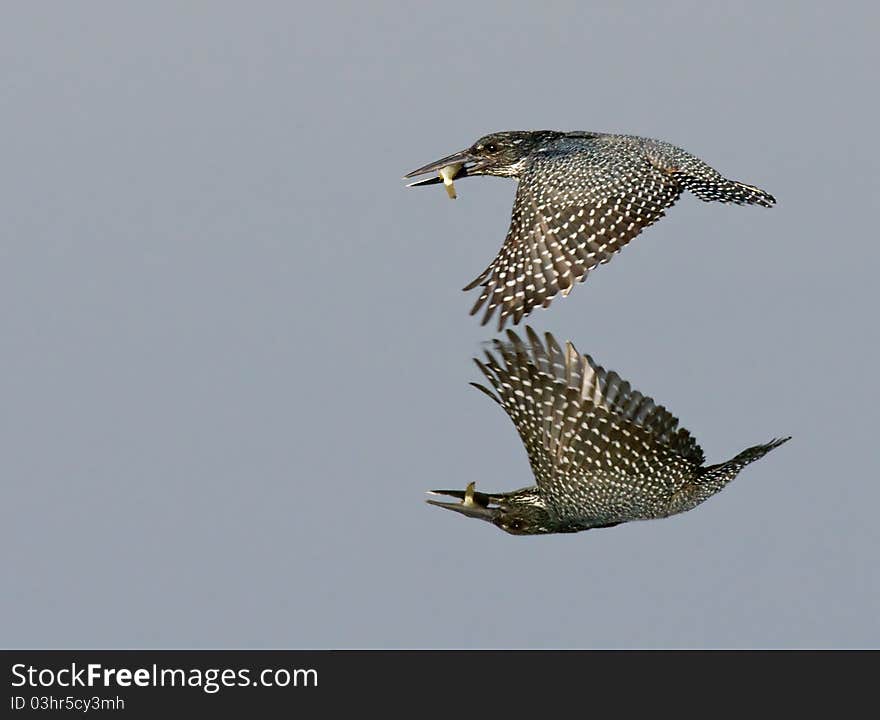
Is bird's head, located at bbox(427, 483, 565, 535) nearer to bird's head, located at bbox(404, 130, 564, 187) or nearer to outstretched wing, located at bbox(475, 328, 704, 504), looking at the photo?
outstretched wing, located at bbox(475, 328, 704, 504)

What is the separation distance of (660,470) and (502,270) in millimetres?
2606

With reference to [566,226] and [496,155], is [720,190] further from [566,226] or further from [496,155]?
A: [496,155]

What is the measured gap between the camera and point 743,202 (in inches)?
507

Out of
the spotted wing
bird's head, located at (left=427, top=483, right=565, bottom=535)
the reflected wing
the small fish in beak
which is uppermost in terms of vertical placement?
the small fish in beak

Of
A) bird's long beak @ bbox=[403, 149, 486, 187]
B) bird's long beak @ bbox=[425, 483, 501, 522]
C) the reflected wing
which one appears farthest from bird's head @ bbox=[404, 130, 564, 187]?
bird's long beak @ bbox=[425, 483, 501, 522]

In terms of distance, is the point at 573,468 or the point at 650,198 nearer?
the point at 573,468

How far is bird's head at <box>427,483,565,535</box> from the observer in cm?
1028

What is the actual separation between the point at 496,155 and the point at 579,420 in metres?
3.80

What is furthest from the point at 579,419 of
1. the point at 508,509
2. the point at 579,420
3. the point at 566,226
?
the point at 566,226

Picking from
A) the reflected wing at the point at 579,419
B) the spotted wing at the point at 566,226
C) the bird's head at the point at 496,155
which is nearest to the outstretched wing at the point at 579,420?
the reflected wing at the point at 579,419

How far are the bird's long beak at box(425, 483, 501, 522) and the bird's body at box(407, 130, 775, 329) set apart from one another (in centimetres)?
208

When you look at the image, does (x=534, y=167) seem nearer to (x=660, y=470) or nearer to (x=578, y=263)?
(x=578, y=263)

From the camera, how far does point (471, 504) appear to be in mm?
10523
